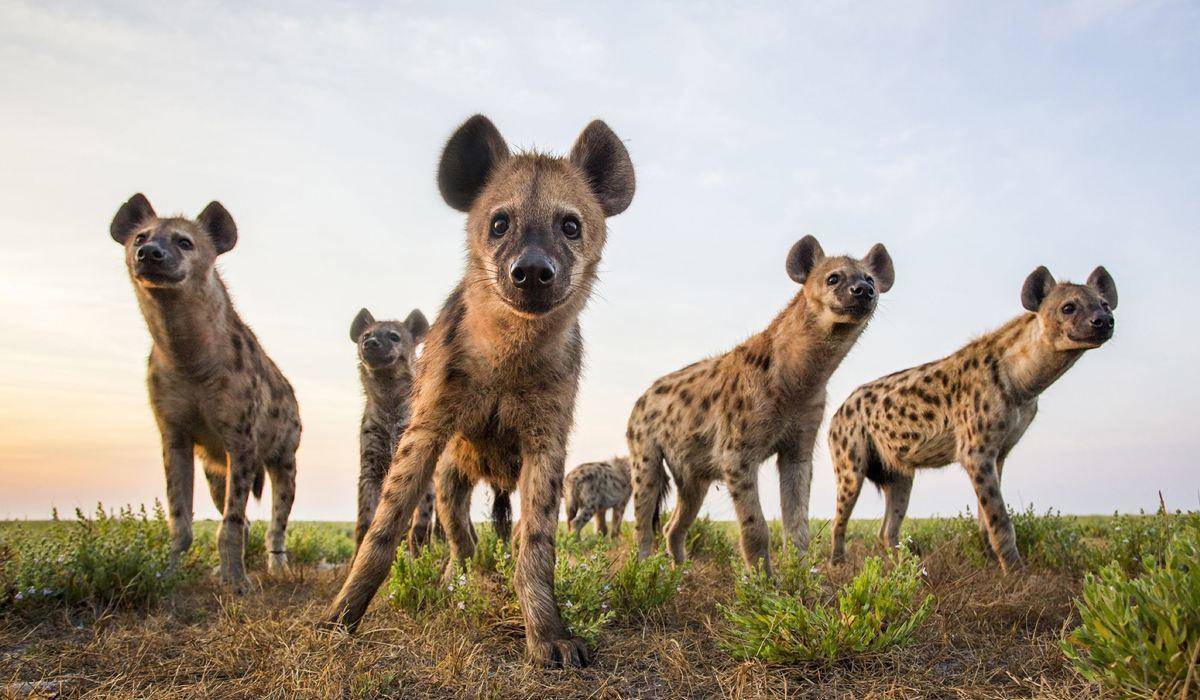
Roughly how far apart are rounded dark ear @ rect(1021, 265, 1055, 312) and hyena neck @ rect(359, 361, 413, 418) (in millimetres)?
4911

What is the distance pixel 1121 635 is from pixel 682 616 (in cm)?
212

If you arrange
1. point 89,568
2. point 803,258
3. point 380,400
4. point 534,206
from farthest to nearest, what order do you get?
point 380,400, point 803,258, point 89,568, point 534,206

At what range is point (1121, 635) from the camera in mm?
2846

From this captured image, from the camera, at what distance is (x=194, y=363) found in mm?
5875

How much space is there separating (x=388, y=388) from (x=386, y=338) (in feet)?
1.30

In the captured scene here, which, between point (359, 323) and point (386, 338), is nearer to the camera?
point (386, 338)

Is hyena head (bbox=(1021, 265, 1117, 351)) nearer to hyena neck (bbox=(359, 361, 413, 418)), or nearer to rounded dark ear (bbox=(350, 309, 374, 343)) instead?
hyena neck (bbox=(359, 361, 413, 418))

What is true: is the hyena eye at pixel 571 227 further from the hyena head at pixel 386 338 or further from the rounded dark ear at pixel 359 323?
the rounded dark ear at pixel 359 323

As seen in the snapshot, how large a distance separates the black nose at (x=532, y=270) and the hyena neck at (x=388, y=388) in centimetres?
346

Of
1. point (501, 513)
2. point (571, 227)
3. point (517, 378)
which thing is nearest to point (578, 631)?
point (517, 378)

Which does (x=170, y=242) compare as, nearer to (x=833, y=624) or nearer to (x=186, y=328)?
(x=186, y=328)

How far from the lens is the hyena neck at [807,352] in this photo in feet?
19.1

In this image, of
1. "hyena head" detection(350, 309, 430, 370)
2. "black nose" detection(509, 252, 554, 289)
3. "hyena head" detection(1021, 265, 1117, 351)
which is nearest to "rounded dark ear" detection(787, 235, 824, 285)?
"hyena head" detection(1021, 265, 1117, 351)

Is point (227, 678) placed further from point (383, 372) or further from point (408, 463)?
point (383, 372)
